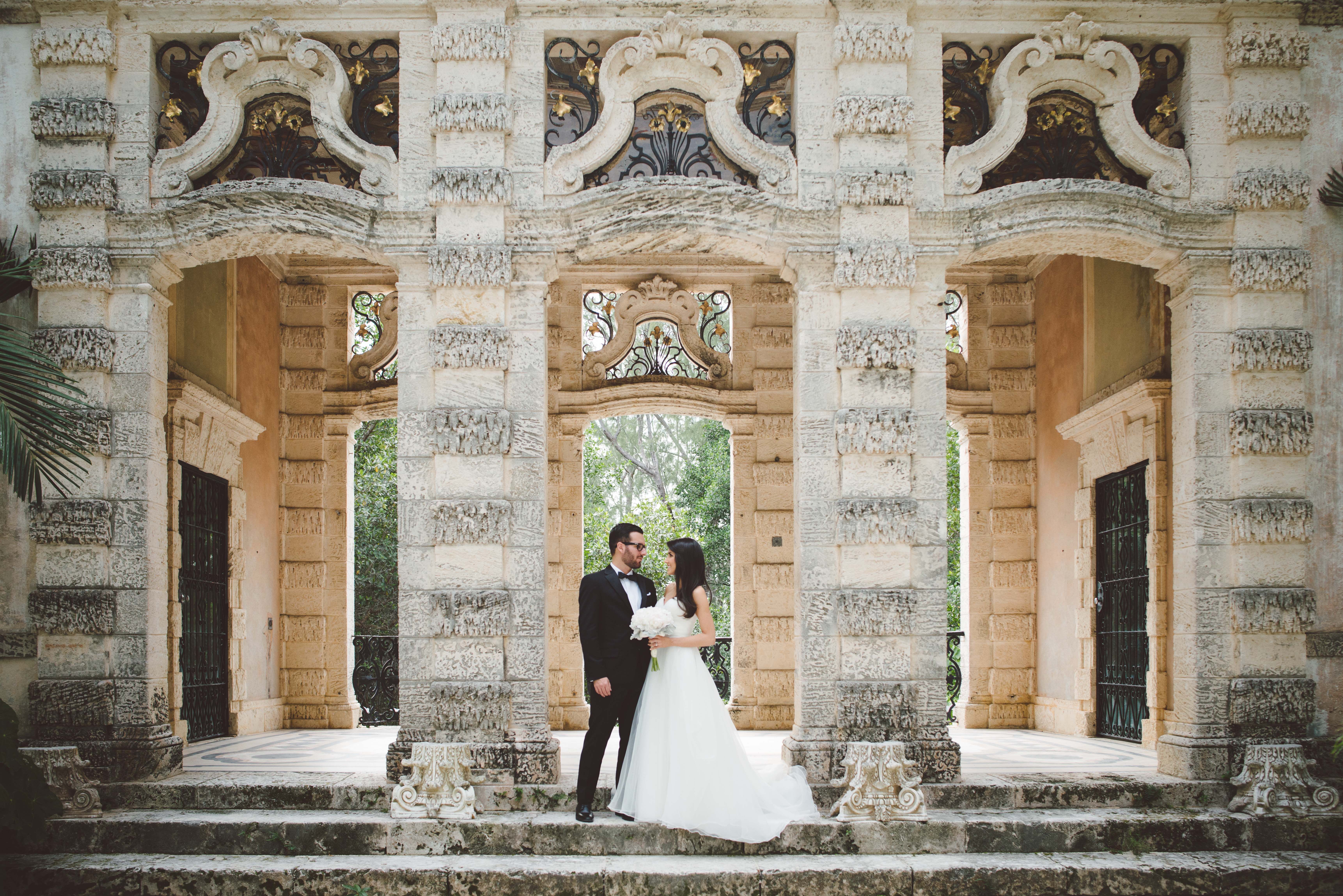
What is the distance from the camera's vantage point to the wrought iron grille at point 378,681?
1241 centimetres

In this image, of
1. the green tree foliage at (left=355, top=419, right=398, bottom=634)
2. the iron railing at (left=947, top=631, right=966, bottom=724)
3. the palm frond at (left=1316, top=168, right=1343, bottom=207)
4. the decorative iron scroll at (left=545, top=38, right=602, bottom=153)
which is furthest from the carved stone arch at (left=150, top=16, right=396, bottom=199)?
the green tree foliage at (left=355, top=419, right=398, bottom=634)

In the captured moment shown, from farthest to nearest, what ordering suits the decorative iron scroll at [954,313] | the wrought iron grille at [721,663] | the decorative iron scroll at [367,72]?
the wrought iron grille at [721,663] → the decorative iron scroll at [954,313] → the decorative iron scroll at [367,72]

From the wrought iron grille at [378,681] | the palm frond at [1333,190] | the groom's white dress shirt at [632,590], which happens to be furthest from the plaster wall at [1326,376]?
the wrought iron grille at [378,681]

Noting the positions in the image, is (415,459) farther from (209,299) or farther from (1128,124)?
(1128,124)

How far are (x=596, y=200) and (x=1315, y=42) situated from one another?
16.8 feet

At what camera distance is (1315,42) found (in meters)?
7.79

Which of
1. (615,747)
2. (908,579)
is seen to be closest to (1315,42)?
(908,579)

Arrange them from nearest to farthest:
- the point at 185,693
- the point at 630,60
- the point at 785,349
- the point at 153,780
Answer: the point at 153,780 → the point at 630,60 → the point at 185,693 → the point at 785,349

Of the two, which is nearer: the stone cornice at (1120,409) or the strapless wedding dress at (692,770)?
the strapless wedding dress at (692,770)

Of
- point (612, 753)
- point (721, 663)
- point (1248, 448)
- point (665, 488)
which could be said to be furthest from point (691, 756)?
point (665, 488)

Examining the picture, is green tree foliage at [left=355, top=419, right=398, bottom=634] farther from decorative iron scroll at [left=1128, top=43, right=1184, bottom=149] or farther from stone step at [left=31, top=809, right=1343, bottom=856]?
decorative iron scroll at [left=1128, top=43, right=1184, bottom=149]

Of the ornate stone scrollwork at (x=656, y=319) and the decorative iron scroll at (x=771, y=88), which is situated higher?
the decorative iron scroll at (x=771, y=88)

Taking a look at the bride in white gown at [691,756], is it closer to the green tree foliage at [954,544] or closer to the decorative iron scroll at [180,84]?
the decorative iron scroll at [180,84]

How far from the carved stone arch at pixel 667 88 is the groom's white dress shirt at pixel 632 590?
270cm
